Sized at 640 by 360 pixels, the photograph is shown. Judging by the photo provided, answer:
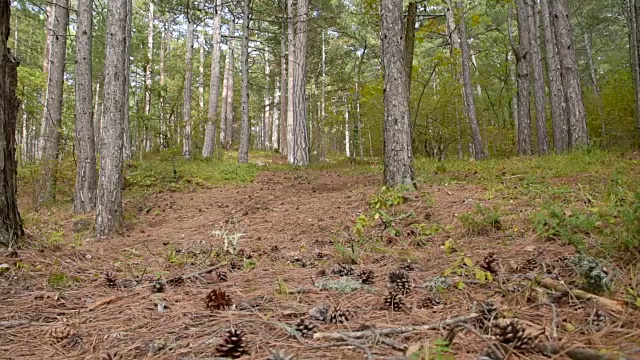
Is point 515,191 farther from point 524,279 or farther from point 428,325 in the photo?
point 428,325

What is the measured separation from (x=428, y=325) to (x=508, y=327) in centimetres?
33

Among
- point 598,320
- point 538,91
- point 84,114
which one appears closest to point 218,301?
point 598,320

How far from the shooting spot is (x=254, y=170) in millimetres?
12109

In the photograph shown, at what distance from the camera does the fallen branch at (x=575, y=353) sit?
119 cm

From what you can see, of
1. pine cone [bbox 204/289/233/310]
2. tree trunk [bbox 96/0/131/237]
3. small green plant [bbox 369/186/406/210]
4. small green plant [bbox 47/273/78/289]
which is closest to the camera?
pine cone [bbox 204/289/233/310]

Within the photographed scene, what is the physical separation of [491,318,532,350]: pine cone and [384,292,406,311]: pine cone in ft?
1.71

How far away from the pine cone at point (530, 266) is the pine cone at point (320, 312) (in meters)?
1.21

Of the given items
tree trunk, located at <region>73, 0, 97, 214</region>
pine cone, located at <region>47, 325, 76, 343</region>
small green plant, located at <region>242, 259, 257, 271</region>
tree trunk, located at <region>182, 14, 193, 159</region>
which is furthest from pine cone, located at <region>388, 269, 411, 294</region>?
tree trunk, located at <region>182, 14, 193, 159</region>

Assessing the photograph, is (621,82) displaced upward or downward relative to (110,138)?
upward

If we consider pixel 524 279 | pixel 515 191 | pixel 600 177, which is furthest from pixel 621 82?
pixel 524 279

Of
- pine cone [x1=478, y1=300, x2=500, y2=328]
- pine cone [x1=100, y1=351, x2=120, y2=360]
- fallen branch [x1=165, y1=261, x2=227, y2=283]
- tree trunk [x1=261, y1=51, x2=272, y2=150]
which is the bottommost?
pine cone [x1=100, y1=351, x2=120, y2=360]

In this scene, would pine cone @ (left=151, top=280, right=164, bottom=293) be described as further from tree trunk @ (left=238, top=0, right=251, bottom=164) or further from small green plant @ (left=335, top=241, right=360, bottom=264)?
tree trunk @ (left=238, top=0, right=251, bottom=164)

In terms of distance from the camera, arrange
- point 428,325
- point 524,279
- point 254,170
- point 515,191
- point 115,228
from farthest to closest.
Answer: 1. point 254,170
2. point 115,228
3. point 515,191
4. point 524,279
5. point 428,325

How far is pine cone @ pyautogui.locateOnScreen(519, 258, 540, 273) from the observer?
224 centimetres
